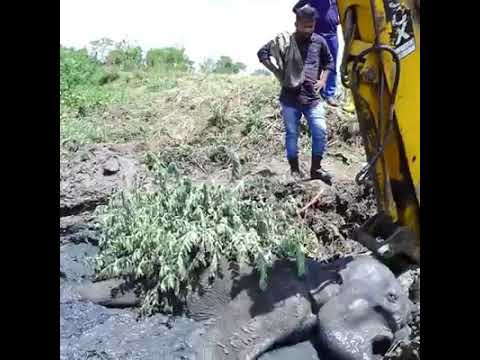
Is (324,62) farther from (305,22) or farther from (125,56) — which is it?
(125,56)

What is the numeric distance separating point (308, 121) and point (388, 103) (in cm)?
225

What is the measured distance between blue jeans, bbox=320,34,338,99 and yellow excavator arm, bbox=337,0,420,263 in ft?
8.59

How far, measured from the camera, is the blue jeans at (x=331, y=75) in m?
6.09

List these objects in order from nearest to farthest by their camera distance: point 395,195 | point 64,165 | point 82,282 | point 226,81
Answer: point 395,195 → point 82,282 → point 64,165 → point 226,81

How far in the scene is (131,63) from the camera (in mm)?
10938

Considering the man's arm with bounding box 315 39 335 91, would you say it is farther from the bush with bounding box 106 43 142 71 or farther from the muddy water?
the bush with bounding box 106 43 142 71

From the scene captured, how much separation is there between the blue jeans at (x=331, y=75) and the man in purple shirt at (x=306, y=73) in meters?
0.69

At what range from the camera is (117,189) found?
5625 mm

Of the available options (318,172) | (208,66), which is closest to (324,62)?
(318,172)

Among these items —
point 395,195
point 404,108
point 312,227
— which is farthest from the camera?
point 312,227

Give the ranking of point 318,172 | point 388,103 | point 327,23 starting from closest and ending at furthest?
point 388,103
point 318,172
point 327,23
